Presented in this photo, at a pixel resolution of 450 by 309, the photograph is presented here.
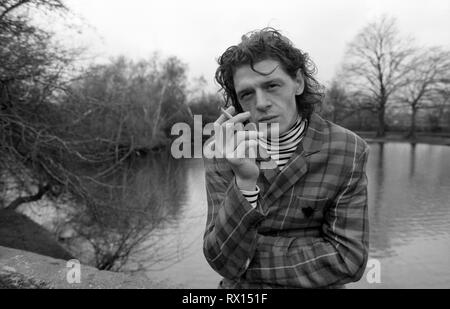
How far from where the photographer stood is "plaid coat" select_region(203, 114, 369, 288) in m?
1.19

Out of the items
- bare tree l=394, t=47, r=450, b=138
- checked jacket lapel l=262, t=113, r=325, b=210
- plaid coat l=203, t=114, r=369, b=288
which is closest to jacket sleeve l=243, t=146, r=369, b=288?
plaid coat l=203, t=114, r=369, b=288

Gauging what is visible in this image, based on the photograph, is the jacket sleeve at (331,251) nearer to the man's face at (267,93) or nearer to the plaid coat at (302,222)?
the plaid coat at (302,222)

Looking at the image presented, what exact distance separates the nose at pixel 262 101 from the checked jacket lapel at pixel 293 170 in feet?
0.59

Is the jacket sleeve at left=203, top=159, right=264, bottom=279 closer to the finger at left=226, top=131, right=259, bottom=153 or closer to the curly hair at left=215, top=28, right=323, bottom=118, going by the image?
the finger at left=226, top=131, right=259, bottom=153

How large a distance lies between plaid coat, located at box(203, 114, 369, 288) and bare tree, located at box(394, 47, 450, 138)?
15.0m

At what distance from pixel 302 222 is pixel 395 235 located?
28.0 ft

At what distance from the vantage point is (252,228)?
1.18m

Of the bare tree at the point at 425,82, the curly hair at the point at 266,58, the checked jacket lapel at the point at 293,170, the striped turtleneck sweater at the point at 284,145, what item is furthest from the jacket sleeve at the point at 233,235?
the bare tree at the point at 425,82

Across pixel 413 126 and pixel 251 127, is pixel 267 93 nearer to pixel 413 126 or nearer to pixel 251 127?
pixel 251 127

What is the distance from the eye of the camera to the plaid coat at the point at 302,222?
119cm

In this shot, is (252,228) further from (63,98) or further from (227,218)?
(63,98)

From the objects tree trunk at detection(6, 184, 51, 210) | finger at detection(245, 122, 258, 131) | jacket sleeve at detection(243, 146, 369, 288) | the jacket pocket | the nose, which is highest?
the nose

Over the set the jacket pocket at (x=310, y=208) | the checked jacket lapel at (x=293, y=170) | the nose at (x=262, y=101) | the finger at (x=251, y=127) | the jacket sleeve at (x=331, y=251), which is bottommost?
the jacket sleeve at (x=331, y=251)

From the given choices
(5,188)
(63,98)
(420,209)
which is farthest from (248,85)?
(420,209)
